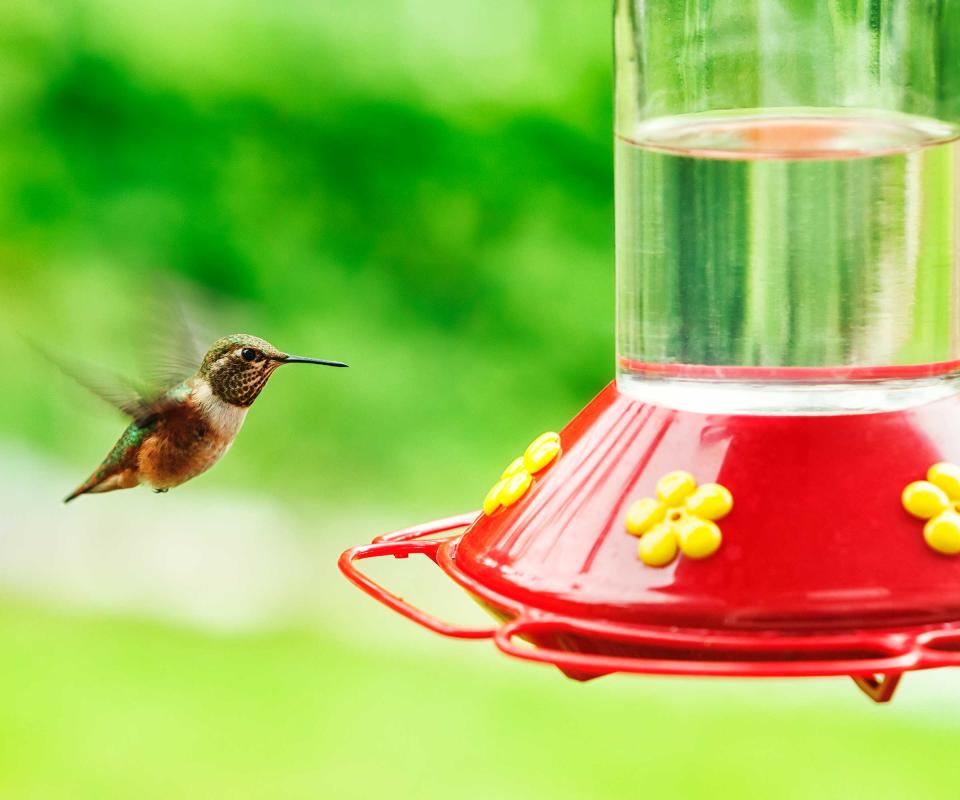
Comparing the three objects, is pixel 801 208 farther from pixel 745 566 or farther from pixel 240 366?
pixel 240 366

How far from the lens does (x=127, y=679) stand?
5.98m

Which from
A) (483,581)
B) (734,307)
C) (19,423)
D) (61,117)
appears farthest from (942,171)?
(19,423)

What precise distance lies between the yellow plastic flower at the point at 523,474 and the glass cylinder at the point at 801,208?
15 centimetres

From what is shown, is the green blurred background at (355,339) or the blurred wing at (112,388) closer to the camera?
the blurred wing at (112,388)

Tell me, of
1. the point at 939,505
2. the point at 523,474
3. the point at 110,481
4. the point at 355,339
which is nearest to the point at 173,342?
the point at 110,481

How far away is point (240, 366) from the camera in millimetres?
2770

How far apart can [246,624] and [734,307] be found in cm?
471

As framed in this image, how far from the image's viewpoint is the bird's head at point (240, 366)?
2771 mm

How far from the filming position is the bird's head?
2771 millimetres

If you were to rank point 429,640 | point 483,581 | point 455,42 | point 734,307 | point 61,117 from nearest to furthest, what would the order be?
point 483,581 < point 734,307 < point 455,42 < point 61,117 < point 429,640

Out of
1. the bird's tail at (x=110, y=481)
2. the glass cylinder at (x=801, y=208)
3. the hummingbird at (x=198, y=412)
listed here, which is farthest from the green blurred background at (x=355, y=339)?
the glass cylinder at (x=801, y=208)

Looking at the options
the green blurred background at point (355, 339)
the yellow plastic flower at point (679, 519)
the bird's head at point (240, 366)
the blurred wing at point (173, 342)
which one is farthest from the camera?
the green blurred background at point (355, 339)

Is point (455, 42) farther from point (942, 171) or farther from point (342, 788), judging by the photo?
point (942, 171)

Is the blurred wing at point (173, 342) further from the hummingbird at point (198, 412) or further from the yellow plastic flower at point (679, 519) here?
the yellow plastic flower at point (679, 519)
